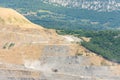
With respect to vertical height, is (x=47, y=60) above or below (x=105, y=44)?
above

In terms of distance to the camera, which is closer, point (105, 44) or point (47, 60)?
point (47, 60)

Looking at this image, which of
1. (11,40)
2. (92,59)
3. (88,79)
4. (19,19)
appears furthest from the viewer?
(19,19)

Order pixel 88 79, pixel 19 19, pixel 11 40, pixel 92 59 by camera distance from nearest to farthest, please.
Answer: pixel 88 79 < pixel 92 59 < pixel 11 40 < pixel 19 19

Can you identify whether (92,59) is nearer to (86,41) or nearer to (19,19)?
(86,41)

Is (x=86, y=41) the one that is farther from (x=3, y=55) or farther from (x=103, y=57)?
(x=3, y=55)

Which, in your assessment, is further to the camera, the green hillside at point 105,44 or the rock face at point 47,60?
the green hillside at point 105,44

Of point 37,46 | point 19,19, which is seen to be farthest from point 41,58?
point 19,19

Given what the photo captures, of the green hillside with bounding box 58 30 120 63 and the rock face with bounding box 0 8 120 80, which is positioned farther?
the green hillside with bounding box 58 30 120 63

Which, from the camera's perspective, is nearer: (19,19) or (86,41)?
(86,41)
